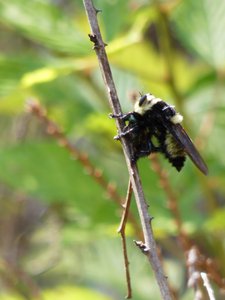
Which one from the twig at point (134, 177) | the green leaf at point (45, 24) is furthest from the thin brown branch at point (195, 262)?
the green leaf at point (45, 24)

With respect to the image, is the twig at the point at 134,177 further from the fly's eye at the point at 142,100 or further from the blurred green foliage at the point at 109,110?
the blurred green foliage at the point at 109,110

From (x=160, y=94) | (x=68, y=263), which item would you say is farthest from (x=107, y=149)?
(x=68, y=263)

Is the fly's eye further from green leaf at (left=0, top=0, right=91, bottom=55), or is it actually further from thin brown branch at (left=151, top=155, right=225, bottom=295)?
green leaf at (left=0, top=0, right=91, bottom=55)

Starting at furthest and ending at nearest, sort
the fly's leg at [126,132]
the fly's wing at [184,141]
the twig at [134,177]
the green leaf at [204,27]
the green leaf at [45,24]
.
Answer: the green leaf at [204,27]
the green leaf at [45,24]
the fly's wing at [184,141]
the fly's leg at [126,132]
the twig at [134,177]

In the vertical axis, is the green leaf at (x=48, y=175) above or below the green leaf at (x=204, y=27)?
below

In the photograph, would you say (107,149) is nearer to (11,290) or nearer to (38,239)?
(11,290)

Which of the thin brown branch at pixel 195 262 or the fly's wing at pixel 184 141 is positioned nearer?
the thin brown branch at pixel 195 262

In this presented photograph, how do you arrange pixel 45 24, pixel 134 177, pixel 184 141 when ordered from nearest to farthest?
pixel 134 177, pixel 184 141, pixel 45 24

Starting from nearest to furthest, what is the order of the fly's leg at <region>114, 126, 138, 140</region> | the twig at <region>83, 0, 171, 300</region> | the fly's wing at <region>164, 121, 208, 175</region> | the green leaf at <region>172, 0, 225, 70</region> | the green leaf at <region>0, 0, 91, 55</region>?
the twig at <region>83, 0, 171, 300</region>, the fly's leg at <region>114, 126, 138, 140</region>, the fly's wing at <region>164, 121, 208, 175</region>, the green leaf at <region>0, 0, 91, 55</region>, the green leaf at <region>172, 0, 225, 70</region>

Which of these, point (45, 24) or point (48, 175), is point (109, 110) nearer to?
point (48, 175)

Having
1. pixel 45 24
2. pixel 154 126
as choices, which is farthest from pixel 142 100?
pixel 45 24

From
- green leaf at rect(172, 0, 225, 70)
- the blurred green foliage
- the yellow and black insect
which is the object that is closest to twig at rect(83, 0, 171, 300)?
the yellow and black insect
